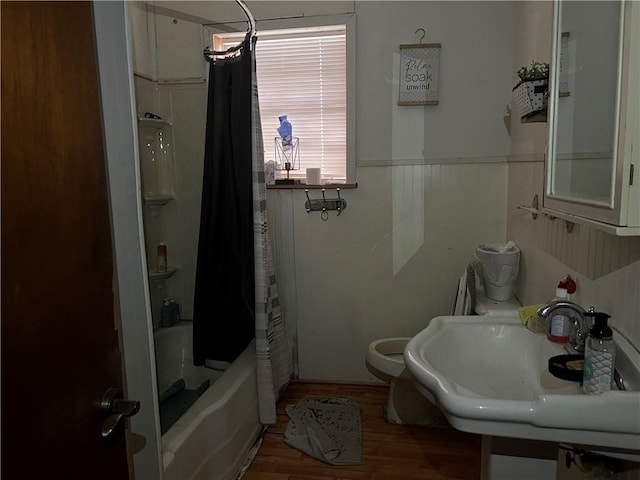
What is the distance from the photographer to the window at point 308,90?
2.74m

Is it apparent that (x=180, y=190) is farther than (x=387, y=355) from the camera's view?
Yes

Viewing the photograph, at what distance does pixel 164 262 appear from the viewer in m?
2.71

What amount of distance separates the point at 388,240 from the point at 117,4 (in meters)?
2.07

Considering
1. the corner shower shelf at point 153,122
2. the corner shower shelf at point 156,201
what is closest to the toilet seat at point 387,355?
the corner shower shelf at point 156,201

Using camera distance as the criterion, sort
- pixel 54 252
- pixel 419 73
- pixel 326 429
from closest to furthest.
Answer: pixel 54 252 < pixel 326 429 < pixel 419 73

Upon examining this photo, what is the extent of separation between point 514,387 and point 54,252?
124 cm

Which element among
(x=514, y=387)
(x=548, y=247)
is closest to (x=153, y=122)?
(x=548, y=247)

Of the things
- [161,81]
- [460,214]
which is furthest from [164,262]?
[460,214]

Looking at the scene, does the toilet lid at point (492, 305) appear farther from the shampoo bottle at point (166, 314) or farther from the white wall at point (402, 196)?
the shampoo bottle at point (166, 314)

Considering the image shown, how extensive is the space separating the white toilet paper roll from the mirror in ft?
4.95

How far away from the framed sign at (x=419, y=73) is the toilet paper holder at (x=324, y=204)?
669 millimetres

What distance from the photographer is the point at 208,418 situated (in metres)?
1.88

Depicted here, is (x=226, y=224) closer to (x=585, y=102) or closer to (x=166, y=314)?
(x=166, y=314)

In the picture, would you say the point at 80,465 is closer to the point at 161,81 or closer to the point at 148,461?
the point at 148,461
